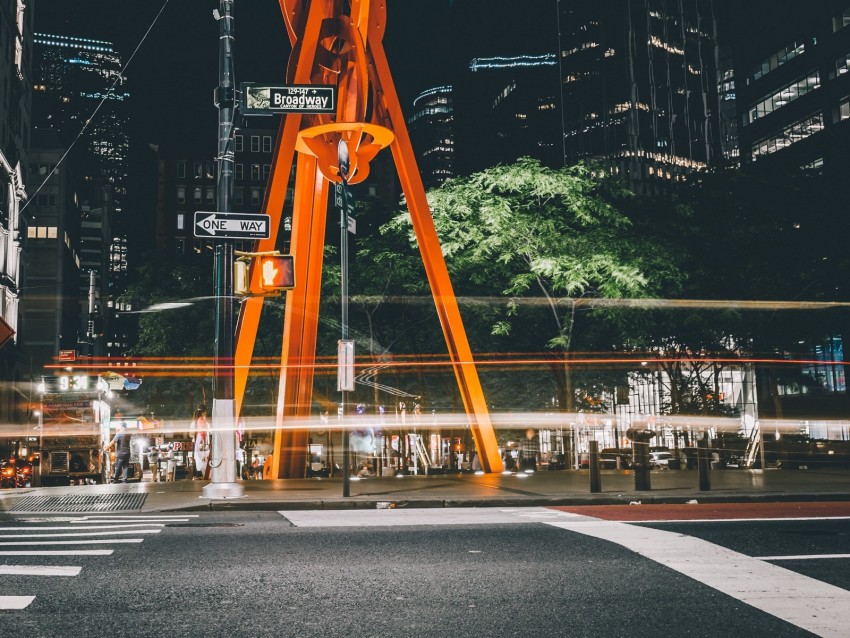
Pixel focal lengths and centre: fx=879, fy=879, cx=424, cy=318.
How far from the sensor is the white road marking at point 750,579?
5.95 m

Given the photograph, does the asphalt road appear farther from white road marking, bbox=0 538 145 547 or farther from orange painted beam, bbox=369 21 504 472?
orange painted beam, bbox=369 21 504 472

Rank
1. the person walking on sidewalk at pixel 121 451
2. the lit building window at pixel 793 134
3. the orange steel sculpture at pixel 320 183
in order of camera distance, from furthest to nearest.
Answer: the lit building window at pixel 793 134 < the person walking on sidewalk at pixel 121 451 < the orange steel sculpture at pixel 320 183

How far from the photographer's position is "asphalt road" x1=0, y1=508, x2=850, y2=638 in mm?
5789

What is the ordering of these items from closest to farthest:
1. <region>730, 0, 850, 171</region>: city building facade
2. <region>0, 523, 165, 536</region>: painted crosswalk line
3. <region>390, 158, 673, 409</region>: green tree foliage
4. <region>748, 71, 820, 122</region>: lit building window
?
<region>0, 523, 165, 536</region>: painted crosswalk line < <region>390, 158, 673, 409</region>: green tree foliage < <region>730, 0, 850, 171</region>: city building facade < <region>748, 71, 820, 122</region>: lit building window

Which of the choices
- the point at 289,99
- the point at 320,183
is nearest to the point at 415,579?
the point at 289,99

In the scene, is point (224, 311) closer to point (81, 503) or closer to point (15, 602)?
point (81, 503)

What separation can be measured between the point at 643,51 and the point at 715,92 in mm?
12455

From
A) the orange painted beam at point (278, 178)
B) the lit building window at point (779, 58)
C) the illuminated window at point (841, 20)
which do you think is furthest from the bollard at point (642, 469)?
the lit building window at point (779, 58)

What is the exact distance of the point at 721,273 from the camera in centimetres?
3091

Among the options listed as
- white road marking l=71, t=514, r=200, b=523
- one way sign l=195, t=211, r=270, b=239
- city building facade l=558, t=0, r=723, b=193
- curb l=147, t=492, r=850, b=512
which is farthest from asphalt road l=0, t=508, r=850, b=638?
city building facade l=558, t=0, r=723, b=193

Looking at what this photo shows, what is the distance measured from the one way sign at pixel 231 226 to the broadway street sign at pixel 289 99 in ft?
6.51

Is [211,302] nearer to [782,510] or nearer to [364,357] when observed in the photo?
[364,357]

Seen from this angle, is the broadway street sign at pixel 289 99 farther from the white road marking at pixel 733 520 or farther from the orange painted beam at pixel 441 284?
the white road marking at pixel 733 520

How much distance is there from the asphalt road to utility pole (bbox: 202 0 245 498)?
208 inches
